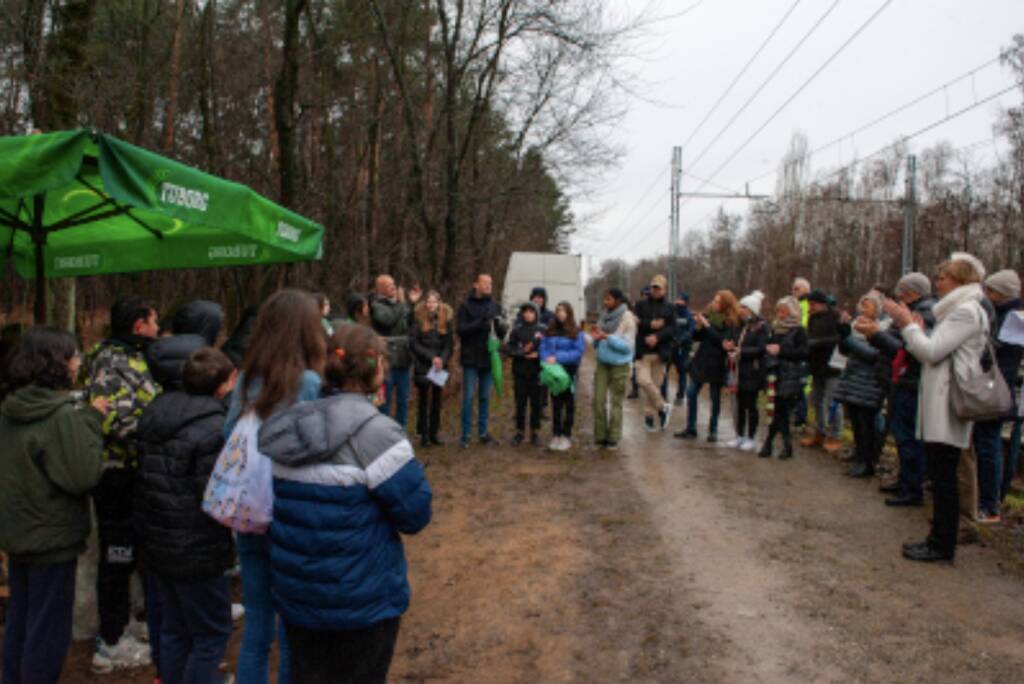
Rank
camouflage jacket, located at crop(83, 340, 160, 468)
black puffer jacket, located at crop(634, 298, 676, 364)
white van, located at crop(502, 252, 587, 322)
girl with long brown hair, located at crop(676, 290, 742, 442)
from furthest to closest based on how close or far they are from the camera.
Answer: white van, located at crop(502, 252, 587, 322) → black puffer jacket, located at crop(634, 298, 676, 364) → girl with long brown hair, located at crop(676, 290, 742, 442) → camouflage jacket, located at crop(83, 340, 160, 468)

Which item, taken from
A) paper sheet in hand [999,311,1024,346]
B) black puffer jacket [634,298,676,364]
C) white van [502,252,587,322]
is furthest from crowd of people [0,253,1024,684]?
white van [502,252,587,322]

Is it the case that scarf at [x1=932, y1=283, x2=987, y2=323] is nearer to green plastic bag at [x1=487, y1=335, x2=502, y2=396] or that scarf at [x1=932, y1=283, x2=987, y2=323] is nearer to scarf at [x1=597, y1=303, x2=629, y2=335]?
scarf at [x1=597, y1=303, x2=629, y2=335]

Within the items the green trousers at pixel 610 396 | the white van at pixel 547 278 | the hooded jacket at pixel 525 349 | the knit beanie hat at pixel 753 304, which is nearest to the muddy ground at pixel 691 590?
the green trousers at pixel 610 396

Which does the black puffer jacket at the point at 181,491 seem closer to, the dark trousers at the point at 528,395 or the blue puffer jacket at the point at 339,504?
the blue puffer jacket at the point at 339,504

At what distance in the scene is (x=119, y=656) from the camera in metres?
3.79

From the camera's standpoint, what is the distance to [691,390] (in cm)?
961

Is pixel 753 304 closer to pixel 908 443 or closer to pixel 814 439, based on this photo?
pixel 814 439

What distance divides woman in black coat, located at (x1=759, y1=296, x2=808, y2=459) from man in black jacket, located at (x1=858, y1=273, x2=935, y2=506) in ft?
5.63

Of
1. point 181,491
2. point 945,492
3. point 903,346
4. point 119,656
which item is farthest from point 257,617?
point 903,346

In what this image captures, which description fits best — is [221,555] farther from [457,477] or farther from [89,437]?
[457,477]

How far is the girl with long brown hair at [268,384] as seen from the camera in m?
2.93

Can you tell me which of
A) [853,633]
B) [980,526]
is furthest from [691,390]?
[853,633]

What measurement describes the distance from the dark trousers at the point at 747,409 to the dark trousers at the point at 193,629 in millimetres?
6961

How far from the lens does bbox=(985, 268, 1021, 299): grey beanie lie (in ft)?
19.5
